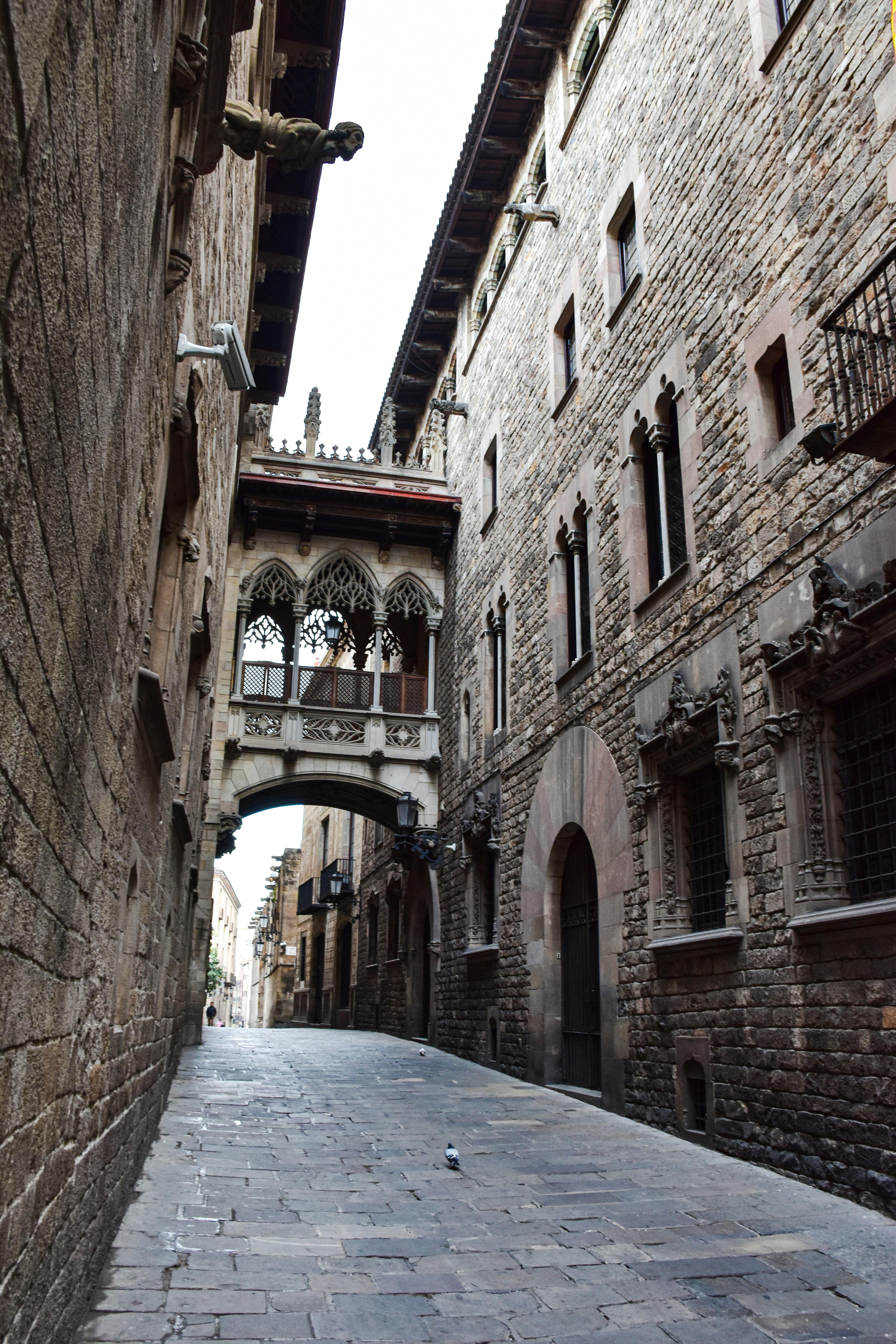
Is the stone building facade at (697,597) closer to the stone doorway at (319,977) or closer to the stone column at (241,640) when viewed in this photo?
the stone column at (241,640)

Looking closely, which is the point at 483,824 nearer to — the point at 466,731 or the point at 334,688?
the point at 466,731

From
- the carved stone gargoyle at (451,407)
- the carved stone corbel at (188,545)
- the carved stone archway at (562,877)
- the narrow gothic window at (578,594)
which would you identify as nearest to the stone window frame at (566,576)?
the narrow gothic window at (578,594)

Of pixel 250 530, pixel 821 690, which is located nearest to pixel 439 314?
pixel 250 530

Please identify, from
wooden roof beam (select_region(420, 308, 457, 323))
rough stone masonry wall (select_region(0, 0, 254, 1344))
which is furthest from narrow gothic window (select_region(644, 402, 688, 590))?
wooden roof beam (select_region(420, 308, 457, 323))

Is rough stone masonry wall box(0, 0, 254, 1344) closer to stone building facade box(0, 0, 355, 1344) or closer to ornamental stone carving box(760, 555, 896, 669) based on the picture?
stone building facade box(0, 0, 355, 1344)

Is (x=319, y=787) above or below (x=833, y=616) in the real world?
above

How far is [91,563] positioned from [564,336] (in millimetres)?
12134

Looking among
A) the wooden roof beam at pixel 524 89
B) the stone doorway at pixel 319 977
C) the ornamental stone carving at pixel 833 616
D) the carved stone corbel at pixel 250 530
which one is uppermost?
the wooden roof beam at pixel 524 89

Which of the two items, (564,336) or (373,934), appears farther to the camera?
(373,934)

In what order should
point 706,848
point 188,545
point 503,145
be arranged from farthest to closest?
point 503,145 → point 706,848 → point 188,545

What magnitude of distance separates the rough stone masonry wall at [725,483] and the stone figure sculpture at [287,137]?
134 inches

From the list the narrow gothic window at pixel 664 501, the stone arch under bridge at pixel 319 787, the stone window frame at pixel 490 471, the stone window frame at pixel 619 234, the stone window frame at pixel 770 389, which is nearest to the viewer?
the stone window frame at pixel 770 389

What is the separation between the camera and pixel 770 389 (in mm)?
8289

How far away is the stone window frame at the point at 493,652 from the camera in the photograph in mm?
14867
